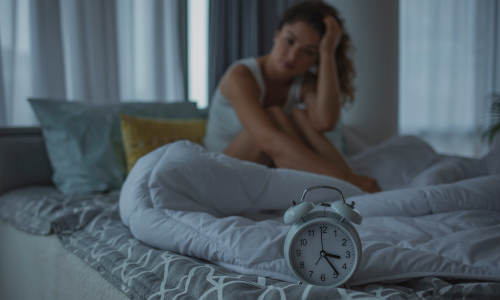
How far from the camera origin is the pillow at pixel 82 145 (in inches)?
60.2

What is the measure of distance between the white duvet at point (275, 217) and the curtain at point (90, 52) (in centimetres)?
149

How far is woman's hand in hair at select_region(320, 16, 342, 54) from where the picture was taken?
1689mm

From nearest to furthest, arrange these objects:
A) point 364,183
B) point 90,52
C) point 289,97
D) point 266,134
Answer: point 364,183 < point 266,134 < point 289,97 < point 90,52

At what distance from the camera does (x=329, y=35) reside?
5.57ft

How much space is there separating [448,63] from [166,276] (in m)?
3.82

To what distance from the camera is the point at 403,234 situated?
0.75m

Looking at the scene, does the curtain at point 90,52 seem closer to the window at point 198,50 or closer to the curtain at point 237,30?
the window at point 198,50

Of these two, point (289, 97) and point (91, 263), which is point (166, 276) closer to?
point (91, 263)

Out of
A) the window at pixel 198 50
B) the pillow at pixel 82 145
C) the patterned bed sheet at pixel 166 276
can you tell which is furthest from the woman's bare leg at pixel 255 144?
the window at pixel 198 50

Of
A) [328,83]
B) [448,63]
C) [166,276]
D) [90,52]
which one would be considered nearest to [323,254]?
[166,276]

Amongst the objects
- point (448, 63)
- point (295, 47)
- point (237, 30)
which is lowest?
point (295, 47)

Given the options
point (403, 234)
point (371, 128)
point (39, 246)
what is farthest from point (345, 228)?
point (371, 128)

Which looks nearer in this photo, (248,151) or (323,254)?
(323,254)

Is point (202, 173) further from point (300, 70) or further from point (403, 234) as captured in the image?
point (300, 70)
